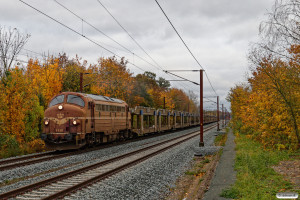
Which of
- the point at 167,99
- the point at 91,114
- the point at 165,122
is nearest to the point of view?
the point at 91,114

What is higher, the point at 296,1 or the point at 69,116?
the point at 296,1

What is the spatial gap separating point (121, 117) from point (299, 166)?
50.1 ft

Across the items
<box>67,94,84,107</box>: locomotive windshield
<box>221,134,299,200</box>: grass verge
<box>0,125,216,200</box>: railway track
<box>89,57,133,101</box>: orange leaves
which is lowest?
<box>0,125,216,200</box>: railway track

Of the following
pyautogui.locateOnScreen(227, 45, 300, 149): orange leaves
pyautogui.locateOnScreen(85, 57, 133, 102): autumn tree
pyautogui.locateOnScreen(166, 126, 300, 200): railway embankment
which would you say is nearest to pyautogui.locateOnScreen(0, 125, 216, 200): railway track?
pyautogui.locateOnScreen(166, 126, 300, 200): railway embankment

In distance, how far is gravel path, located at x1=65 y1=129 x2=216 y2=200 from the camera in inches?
330

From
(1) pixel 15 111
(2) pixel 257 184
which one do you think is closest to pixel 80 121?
(1) pixel 15 111

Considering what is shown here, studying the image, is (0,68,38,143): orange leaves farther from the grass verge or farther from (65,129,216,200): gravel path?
the grass verge

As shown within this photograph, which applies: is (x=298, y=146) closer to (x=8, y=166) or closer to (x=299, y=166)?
(x=299, y=166)

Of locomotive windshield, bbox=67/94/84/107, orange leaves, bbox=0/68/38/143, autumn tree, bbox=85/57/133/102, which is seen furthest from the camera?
autumn tree, bbox=85/57/133/102

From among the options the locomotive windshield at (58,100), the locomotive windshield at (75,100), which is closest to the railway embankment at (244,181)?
the locomotive windshield at (75,100)

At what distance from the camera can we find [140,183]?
9805 millimetres

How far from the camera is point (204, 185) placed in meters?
9.38

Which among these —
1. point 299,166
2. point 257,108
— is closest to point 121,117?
point 257,108

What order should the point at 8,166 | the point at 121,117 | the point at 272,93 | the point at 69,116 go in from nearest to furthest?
the point at 8,166, the point at 272,93, the point at 69,116, the point at 121,117
